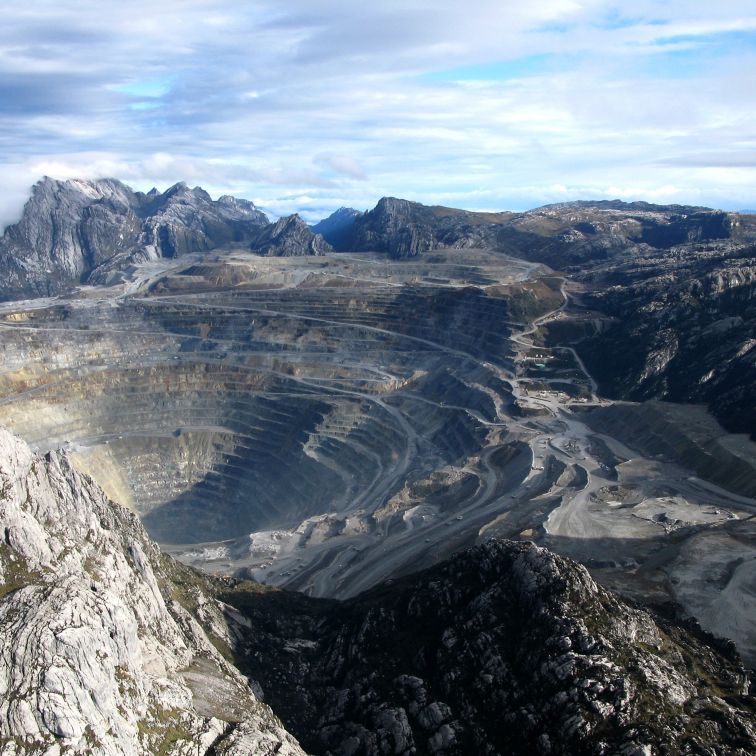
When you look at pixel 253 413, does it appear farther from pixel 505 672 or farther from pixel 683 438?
pixel 505 672

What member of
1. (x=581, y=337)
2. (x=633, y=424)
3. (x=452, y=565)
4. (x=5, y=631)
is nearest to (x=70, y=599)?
(x=5, y=631)

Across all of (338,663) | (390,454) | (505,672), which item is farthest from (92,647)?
(390,454)

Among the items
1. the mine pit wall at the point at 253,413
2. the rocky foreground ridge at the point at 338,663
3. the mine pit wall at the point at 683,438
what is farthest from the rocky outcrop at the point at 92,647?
the mine pit wall at the point at 683,438

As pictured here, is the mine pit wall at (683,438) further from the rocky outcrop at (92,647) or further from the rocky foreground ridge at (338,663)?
the rocky outcrop at (92,647)


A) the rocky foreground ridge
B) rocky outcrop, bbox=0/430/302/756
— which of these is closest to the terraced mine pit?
the rocky foreground ridge

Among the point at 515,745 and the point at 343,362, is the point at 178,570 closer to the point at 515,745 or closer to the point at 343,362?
the point at 515,745

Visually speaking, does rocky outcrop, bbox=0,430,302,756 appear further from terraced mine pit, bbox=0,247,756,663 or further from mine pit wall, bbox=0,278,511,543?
mine pit wall, bbox=0,278,511,543

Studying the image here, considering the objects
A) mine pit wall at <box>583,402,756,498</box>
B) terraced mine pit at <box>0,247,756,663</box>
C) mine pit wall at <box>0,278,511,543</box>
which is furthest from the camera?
mine pit wall at <box>0,278,511,543</box>
